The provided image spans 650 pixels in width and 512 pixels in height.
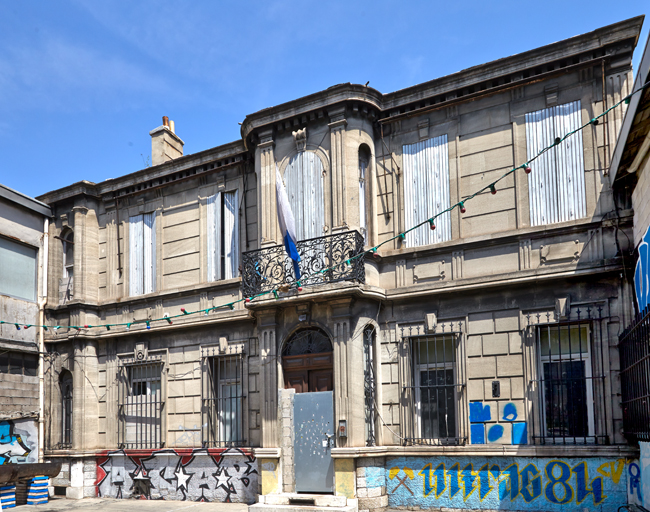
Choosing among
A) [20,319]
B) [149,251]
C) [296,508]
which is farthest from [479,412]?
[20,319]

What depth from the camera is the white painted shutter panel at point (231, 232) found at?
677 inches

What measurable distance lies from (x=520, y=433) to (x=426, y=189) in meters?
5.86

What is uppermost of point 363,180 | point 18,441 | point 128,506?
point 363,180

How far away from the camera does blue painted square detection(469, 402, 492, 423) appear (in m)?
13.2

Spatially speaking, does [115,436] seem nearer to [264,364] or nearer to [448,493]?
[264,364]

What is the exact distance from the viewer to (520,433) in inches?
504

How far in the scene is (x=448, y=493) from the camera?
13.3 m

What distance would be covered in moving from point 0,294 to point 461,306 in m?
13.3

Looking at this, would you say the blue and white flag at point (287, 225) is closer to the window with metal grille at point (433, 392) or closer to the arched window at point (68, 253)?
the window with metal grille at point (433, 392)

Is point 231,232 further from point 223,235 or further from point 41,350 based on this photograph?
point 41,350

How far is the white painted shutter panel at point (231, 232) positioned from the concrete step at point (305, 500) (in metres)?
5.86

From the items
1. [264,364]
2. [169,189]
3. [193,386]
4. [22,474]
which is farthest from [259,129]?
[22,474]

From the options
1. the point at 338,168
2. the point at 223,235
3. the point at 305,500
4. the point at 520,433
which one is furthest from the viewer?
the point at 223,235

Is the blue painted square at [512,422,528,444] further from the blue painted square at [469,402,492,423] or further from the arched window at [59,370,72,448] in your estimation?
the arched window at [59,370,72,448]
